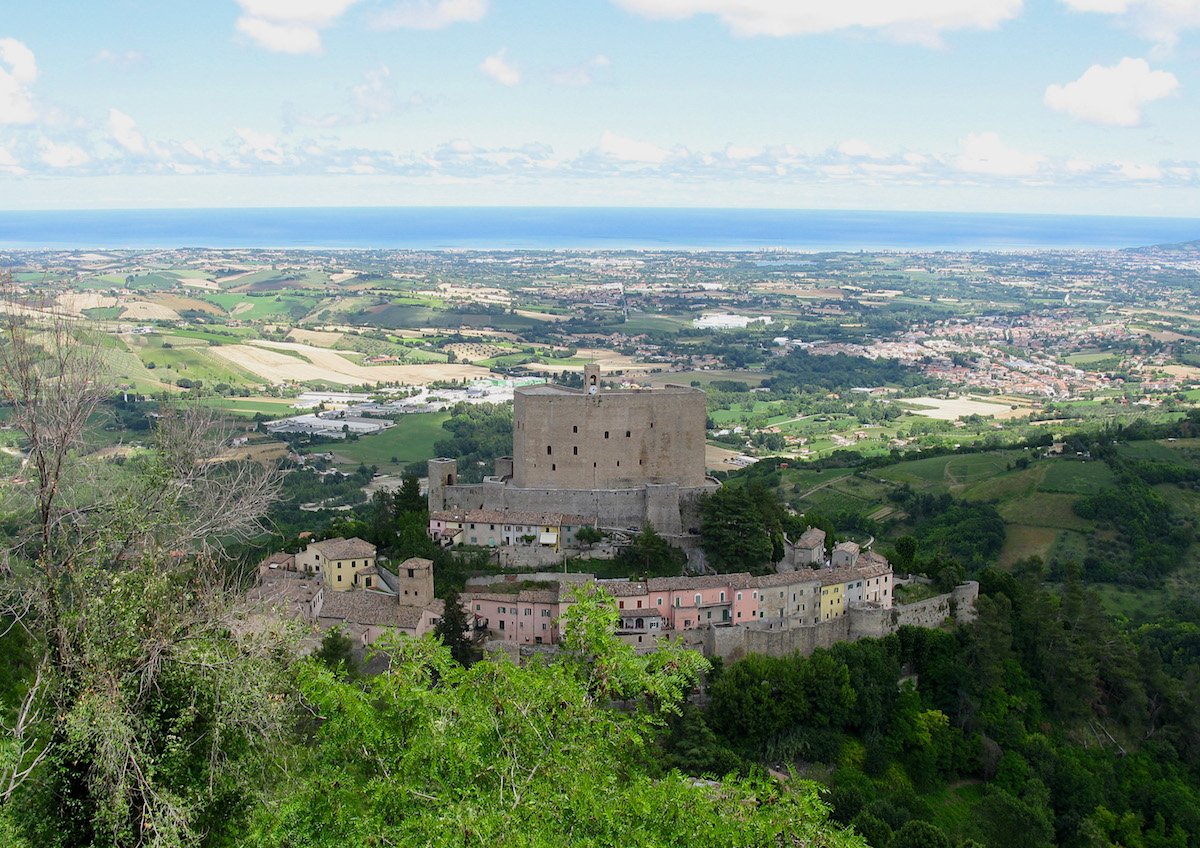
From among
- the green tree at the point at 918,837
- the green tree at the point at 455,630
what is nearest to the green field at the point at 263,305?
the green tree at the point at 455,630

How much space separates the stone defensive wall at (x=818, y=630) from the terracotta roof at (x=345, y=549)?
11128mm

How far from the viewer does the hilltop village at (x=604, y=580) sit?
1393 inches

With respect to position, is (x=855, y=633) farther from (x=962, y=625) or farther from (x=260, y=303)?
(x=260, y=303)

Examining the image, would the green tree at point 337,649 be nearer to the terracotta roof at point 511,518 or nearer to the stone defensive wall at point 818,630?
the terracotta roof at point 511,518

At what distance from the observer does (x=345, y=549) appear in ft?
127

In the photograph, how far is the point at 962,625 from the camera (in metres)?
40.0

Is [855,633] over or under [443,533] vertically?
under

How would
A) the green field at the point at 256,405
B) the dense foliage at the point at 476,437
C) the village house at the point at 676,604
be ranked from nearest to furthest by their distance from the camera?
the village house at the point at 676,604
the dense foliage at the point at 476,437
the green field at the point at 256,405

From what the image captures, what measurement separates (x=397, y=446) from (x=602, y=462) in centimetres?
4915

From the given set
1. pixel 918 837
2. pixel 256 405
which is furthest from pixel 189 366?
pixel 918 837

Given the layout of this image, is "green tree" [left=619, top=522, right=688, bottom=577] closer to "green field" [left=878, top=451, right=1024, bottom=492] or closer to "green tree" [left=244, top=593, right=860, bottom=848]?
"green tree" [left=244, top=593, right=860, bottom=848]

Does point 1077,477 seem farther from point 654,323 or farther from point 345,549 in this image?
point 654,323

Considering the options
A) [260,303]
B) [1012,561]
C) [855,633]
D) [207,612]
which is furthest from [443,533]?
[260,303]

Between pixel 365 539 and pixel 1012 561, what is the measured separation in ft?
118
